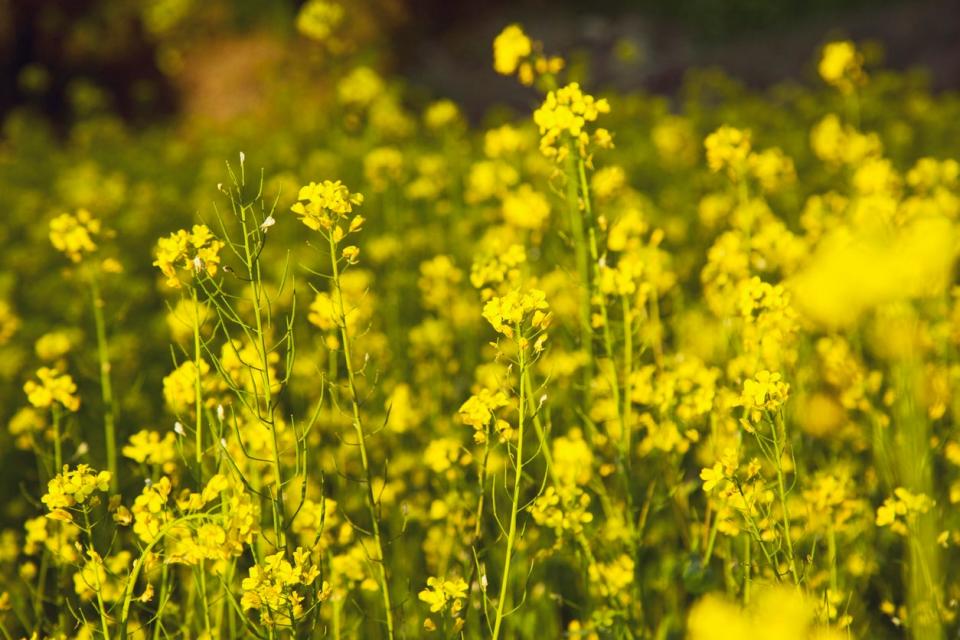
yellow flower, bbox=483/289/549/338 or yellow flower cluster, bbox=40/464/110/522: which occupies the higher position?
yellow flower, bbox=483/289/549/338

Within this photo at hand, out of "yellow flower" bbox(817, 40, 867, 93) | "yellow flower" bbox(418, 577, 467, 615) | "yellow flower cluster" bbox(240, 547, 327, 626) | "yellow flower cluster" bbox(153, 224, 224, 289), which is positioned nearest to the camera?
"yellow flower cluster" bbox(240, 547, 327, 626)

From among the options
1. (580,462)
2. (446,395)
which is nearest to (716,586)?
(580,462)

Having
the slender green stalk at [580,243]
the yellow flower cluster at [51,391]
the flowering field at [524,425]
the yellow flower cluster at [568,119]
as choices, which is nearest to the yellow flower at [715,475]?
the flowering field at [524,425]

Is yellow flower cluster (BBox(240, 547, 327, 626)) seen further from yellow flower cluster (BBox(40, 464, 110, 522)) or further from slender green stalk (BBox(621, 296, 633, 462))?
slender green stalk (BBox(621, 296, 633, 462))

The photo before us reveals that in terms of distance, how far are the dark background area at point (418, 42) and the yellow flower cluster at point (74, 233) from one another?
1024 centimetres

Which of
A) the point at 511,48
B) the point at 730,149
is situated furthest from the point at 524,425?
the point at 730,149

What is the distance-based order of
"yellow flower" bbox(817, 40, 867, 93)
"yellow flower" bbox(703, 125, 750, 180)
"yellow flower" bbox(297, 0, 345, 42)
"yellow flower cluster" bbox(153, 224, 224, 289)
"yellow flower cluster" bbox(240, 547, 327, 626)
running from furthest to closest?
1. "yellow flower" bbox(297, 0, 345, 42)
2. "yellow flower" bbox(817, 40, 867, 93)
3. "yellow flower" bbox(703, 125, 750, 180)
4. "yellow flower cluster" bbox(153, 224, 224, 289)
5. "yellow flower cluster" bbox(240, 547, 327, 626)

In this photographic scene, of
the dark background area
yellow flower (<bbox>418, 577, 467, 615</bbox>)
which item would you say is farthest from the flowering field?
the dark background area

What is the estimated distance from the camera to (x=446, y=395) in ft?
11.3

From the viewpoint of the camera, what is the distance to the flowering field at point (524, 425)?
178cm

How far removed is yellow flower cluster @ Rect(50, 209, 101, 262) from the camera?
103 inches

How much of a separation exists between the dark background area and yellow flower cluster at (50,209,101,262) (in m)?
10.2

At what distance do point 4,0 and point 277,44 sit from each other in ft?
11.0

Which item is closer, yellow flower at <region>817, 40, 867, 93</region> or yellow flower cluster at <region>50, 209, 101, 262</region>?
yellow flower cluster at <region>50, 209, 101, 262</region>
